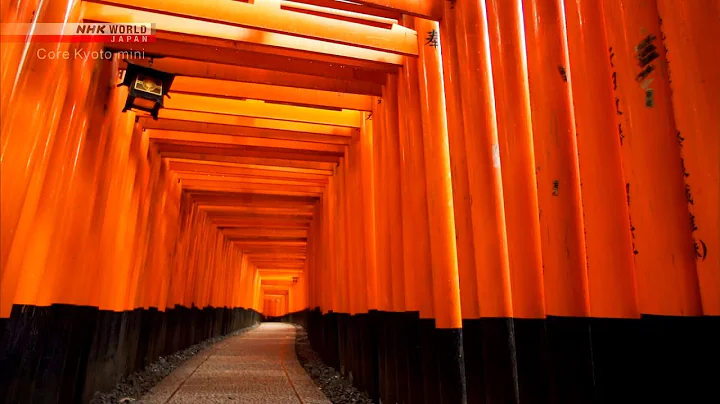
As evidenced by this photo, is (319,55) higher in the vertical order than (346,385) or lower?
higher

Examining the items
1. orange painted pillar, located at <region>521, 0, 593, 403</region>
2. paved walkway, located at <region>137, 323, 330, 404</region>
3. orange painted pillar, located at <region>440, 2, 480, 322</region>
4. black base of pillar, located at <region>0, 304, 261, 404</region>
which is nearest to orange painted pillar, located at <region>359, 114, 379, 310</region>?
paved walkway, located at <region>137, 323, 330, 404</region>

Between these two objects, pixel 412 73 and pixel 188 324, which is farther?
pixel 188 324

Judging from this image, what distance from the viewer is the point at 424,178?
15.6 ft

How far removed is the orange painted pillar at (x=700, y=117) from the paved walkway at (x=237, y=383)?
17.3 ft

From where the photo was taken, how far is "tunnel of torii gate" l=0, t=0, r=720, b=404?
1.87 m

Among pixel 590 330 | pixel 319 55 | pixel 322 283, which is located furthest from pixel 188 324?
pixel 590 330

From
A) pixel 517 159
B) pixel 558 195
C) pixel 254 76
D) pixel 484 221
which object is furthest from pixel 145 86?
pixel 558 195

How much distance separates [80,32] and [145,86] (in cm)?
93

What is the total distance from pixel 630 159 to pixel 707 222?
1.39 feet

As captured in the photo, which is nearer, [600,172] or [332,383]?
[600,172]

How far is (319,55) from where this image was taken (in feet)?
18.0

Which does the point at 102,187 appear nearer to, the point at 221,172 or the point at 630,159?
the point at 221,172

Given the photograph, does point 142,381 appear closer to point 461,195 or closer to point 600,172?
point 461,195

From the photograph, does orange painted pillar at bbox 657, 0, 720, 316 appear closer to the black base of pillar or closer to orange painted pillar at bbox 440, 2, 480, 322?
orange painted pillar at bbox 440, 2, 480, 322
